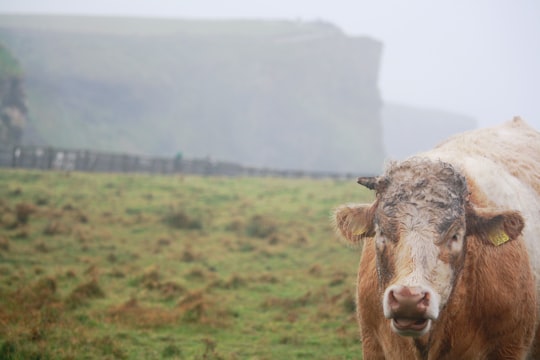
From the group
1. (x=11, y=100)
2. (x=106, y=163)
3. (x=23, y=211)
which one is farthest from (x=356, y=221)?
(x=11, y=100)

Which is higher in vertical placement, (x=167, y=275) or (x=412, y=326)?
(x=412, y=326)

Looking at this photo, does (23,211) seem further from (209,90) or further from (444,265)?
(209,90)

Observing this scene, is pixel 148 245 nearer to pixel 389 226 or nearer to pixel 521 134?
pixel 521 134

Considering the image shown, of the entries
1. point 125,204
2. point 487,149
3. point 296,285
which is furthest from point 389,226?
point 125,204

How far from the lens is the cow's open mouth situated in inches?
163

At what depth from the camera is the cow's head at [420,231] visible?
4.16 meters

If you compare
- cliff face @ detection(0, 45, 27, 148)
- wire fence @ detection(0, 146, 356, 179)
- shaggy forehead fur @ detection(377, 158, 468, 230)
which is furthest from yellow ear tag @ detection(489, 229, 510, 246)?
cliff face @ detection(0, 45, 27, 148)

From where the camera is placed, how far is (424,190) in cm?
473

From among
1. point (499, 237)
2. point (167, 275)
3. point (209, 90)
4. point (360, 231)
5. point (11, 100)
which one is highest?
point (499, 237)

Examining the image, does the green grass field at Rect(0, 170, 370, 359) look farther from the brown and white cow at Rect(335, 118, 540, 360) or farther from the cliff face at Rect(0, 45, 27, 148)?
the cliff face at Rect(0, 45, 27, 148)

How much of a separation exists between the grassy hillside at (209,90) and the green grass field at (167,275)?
225 ft

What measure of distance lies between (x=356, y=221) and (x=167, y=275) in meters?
9.58

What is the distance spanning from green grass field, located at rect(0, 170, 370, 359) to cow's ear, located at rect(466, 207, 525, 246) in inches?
182

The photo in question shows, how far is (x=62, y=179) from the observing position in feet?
90.8
